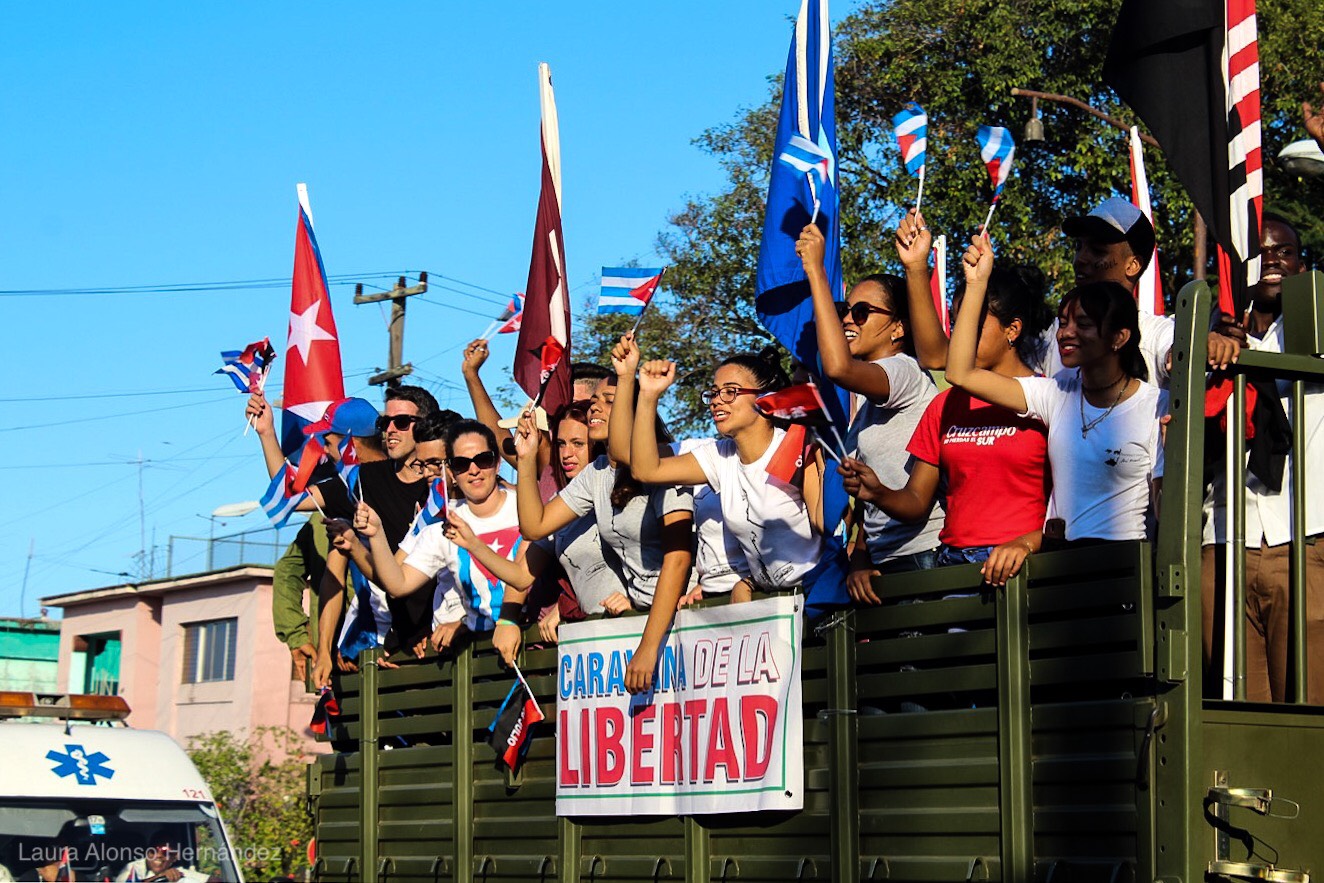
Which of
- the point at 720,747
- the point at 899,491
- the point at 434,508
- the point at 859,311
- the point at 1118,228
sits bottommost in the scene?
the point at 720,747

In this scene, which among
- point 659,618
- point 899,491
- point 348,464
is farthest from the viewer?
point 348,464

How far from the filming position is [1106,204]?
579 centimetres

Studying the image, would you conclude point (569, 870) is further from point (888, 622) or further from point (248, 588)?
point (248, 588)

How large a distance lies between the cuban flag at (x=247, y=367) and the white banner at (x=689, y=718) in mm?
4175

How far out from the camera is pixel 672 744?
5.85 meters

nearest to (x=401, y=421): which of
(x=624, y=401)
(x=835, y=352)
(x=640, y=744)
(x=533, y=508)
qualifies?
(x=533, y=508)

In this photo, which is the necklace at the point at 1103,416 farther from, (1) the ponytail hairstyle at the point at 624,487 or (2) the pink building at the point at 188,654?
(2) the pink building at the point at 188,654

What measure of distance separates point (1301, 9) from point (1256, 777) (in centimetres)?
1867

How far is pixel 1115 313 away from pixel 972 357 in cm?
44

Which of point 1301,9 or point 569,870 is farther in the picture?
point 1301,9

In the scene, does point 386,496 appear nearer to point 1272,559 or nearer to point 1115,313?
point 1115,313

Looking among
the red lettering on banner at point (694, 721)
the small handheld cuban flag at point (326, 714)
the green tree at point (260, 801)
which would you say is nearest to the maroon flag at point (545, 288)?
the small handheld cuban flag at point (326, 714)

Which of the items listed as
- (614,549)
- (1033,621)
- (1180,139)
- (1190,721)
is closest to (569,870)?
(614,549)

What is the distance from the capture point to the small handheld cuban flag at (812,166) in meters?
6.59
